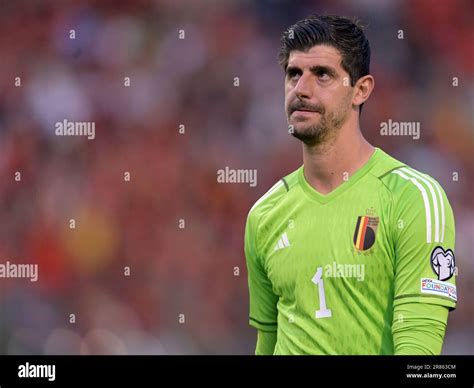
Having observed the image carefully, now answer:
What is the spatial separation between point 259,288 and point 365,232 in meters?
0.65

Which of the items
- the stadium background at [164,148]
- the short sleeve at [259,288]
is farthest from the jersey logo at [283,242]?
the stadium background at [164,148]

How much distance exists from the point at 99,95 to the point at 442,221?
3.72 meters

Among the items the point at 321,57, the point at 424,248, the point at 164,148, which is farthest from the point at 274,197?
the point at 164,148

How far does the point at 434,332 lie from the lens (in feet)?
11.0

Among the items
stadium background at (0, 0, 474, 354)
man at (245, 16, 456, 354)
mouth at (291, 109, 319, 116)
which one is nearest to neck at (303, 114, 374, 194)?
man at (245, 16, 456, 354)

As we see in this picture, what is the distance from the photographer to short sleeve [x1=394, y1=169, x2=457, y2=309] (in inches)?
133

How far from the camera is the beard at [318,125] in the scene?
3.69 meters

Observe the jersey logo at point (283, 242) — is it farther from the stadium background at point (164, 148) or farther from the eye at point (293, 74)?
the stadium background at point (164, 148)

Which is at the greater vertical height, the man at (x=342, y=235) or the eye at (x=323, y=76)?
the eye at (x=323, y=76)

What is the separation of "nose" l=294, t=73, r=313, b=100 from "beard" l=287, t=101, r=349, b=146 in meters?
0.03

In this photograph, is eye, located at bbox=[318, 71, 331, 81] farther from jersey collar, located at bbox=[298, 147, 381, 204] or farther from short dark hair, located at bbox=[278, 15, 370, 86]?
jersey collar, located at bbox=[298, 147, 381, 204]
